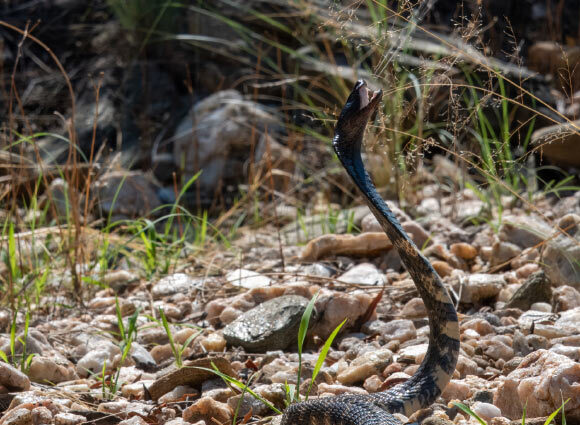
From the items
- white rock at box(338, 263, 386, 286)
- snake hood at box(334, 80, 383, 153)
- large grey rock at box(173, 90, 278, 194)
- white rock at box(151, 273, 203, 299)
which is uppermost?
snake hood at box(334, 80, 383, 153)

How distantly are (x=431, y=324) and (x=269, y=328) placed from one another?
88 centimetres

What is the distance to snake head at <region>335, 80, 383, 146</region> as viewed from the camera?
184 centimetres

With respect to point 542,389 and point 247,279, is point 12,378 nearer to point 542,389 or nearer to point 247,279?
point 247,279

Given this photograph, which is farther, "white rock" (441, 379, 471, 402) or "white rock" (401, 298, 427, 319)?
"white rock" (401, 298, 427, 319)

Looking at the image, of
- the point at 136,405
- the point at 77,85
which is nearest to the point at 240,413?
the point at 136,405

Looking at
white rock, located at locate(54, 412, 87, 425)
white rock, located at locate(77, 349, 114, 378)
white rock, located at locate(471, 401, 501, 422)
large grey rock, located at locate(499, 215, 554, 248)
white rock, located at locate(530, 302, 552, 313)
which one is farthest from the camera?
large grey rock, located at locate(499, 215, 554, 248)

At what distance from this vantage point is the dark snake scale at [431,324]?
6.14ft

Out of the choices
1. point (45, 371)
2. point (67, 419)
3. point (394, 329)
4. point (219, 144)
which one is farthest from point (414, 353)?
point (219, 144)

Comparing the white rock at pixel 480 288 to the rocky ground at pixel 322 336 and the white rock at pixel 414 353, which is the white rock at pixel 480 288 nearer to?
the rocky ground at pixel 322 336

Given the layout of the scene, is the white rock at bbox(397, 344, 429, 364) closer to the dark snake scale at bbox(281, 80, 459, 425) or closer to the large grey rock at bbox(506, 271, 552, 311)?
the dark snake scale at bbox(281, 80, 459, 425)

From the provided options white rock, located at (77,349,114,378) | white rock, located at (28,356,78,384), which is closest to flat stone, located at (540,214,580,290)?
white rock, located at (77,349,114,378)

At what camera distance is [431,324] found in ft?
6.66

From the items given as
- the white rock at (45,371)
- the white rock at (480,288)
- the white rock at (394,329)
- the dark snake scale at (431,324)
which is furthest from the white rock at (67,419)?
the white rock at (480,288)

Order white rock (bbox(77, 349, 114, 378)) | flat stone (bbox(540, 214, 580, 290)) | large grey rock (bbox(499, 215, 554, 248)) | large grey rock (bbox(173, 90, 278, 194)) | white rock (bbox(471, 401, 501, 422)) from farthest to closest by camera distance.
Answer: large grey rock (bbox(173, 90, 278, 194))
large grey rock (bbox(499, 215, 554, 248))
flat stone (bbox(540, 214, 580, 290))
white rock (bbox(77, 349, 114, 378))
white rock (bbox(471, 401, 501, 422))
